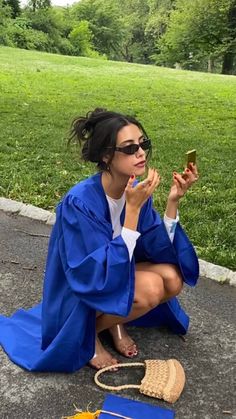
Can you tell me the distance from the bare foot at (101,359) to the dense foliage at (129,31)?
29.2m

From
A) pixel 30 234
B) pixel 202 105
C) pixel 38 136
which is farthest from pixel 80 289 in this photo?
pixel 202 105

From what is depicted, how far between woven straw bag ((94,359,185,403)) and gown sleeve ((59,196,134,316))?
43cm

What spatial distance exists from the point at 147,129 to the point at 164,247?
6.73 metres

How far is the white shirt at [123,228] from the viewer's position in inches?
99.3

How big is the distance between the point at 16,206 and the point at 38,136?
315 centimetres

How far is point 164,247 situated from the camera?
2982 millimetres

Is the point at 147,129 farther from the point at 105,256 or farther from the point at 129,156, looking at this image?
the point at 105,256

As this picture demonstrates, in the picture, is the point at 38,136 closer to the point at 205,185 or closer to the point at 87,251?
the point at 205,185

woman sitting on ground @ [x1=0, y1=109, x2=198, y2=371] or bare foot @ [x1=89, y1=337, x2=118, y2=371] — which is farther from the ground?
woman sitting on ground @ [x1=0, y1=109, x2=198, y2=371]

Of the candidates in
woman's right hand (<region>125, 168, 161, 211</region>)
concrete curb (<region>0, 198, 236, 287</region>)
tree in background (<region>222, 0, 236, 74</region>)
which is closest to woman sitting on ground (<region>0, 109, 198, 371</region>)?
woman's right hand (<region>125, 168, 161, 211</region>)

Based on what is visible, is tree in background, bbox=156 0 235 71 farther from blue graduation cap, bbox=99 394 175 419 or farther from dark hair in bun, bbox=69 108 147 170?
blue graduation cap, bbox=99 394 175 419

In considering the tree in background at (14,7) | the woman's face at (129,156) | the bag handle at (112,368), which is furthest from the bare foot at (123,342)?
the tree in background at (14,7)

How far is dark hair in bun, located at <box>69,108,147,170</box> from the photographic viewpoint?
8.75 feet

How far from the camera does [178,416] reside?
2.55 m
